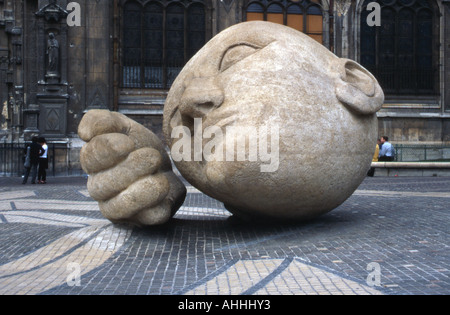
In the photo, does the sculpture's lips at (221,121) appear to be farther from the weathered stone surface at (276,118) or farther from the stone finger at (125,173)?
the stone finger at (125,173)

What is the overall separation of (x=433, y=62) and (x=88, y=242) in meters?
19.0

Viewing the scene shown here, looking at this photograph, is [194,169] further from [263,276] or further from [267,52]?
[263,276]

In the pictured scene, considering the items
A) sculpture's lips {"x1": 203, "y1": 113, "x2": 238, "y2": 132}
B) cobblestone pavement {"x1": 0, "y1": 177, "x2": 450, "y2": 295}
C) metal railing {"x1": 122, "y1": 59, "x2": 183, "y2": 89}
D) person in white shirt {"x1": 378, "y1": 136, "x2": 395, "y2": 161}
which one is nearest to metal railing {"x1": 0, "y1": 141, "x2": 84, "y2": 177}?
metal railing {"x1": 122, "y1": 59, "x2": 183, "y2": 89}

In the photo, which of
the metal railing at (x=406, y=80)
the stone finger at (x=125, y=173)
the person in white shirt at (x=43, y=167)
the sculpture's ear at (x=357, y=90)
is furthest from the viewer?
the metal railing at (x=406, y=80)

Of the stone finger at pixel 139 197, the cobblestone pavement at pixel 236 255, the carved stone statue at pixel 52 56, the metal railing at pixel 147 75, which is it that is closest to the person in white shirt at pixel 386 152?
the metal railing at pixel 147 75

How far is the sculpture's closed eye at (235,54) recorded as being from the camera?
18.2 feet

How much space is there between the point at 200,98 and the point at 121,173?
1073 mm

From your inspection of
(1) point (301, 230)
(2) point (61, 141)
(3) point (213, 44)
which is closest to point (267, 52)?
(3) point (213, 44)

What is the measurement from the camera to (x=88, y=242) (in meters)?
5.49

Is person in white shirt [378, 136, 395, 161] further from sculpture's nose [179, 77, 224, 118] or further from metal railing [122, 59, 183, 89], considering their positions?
sculpture's nose [179, 77, 224, 118]

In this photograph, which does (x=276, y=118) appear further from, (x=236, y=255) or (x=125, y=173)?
Answer: (x=125, y=173)

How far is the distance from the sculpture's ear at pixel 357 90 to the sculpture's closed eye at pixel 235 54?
95 centimetres
